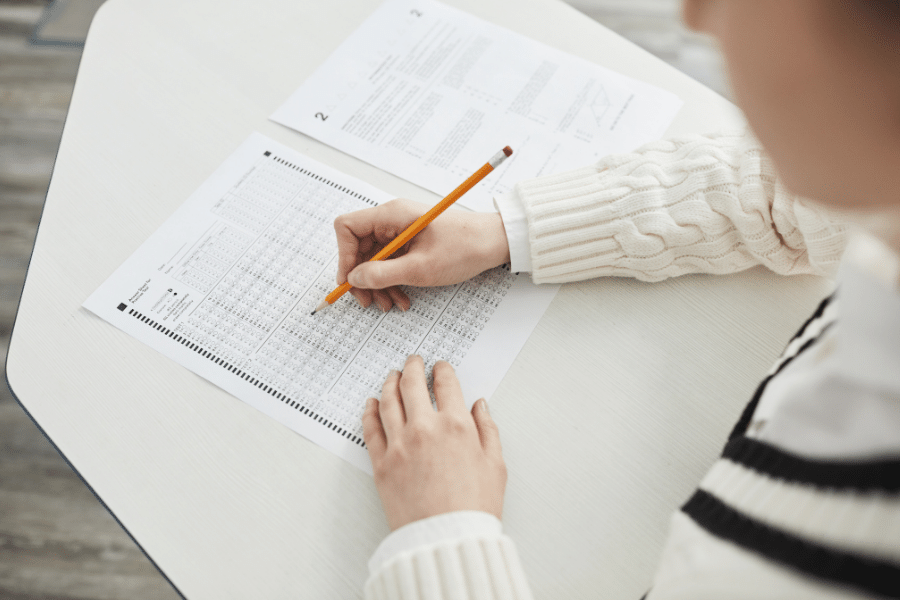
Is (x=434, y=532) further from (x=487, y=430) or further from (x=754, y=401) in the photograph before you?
(x=754, y=401)

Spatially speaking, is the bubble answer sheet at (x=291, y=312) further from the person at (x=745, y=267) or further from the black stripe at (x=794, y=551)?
the black stripe at (x=794, y=551)

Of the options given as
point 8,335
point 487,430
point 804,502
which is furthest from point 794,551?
point 8,335

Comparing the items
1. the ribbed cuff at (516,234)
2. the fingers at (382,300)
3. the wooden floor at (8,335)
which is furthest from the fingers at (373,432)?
the wooden floor at (8,335)

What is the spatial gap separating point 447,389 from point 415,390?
0.10 feet

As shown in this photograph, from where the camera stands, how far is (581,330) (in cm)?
59

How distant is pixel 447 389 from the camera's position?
0.53 m

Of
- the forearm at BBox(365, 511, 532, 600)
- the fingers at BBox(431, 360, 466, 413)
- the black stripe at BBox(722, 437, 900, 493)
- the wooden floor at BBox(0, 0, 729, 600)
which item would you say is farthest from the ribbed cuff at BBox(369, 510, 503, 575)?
the wooden floor at BBox(0, 0, 729, 600)

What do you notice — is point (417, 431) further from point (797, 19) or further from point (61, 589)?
point (61, 589)

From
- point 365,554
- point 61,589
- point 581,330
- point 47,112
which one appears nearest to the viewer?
point 365,554

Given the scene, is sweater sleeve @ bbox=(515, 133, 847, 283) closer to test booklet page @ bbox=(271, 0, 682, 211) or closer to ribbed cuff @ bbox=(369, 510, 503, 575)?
test booklet page @ bbox=(271, 0, 682, 211)

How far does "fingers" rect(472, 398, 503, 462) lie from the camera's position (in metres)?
0.51

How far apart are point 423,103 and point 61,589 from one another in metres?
1.12

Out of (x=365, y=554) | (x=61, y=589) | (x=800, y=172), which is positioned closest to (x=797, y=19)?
(x=800, y=172)

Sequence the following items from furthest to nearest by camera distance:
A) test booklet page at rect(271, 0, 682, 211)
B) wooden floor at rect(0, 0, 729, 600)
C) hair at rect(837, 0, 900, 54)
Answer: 1. wooden floor at rect(0, 0, 729, 600)
2. test booklet page at rect(271, 0, 682, 211)
3. hair at rect(837, 0, 900, 54)
